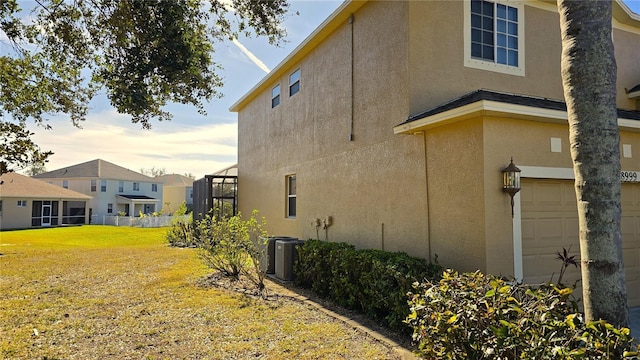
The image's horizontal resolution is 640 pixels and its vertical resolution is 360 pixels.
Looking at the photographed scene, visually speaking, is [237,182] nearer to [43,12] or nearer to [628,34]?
[43,12]

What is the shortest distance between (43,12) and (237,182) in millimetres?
11879

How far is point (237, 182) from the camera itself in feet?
61.3

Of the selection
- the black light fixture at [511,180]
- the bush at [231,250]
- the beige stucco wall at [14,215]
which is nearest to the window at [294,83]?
the bush at [231,250]

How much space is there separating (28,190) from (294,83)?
33204 millimetres

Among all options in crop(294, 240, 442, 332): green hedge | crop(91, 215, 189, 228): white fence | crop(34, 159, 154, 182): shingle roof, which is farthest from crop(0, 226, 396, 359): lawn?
crop(34, 159, 154, 182): shingle roof

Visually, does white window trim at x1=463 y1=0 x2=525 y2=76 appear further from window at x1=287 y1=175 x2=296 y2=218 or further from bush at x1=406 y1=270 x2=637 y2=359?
window at x1=287 y1=175 x2=296 y2=218

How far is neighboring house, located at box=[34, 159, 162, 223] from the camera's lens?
4403 cm

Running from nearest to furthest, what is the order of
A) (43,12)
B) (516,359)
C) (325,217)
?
1. (516,359)
2. (43,12)
3. (325,217)

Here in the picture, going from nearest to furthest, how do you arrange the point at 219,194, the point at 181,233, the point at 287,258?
1. the point at 287,258
2. the point at 219,194
3. the point at 181,233

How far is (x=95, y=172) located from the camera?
44531mm

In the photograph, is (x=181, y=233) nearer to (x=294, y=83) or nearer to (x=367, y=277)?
(x=294, y=83)

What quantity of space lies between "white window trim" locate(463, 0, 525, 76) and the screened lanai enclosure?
12801mm

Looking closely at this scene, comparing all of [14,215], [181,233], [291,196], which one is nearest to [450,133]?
[291,196]

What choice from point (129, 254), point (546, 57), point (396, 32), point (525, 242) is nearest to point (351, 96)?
point (396, 32)
